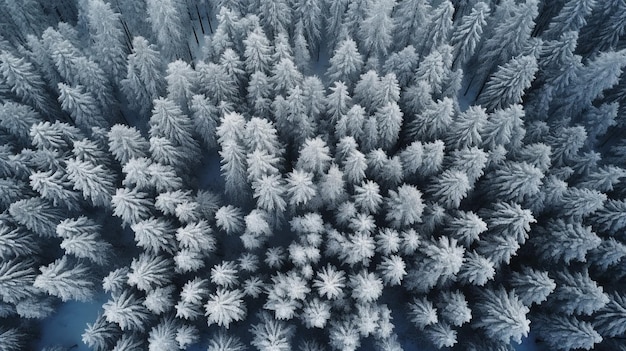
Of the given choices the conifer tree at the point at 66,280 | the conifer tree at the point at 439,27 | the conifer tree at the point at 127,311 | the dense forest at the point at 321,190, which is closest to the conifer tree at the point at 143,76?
the dense forest at the point at 321,190

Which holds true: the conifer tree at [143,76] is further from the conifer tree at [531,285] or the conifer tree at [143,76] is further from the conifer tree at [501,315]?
the conifer tree at [531,285]

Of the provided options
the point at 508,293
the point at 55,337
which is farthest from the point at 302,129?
the point at 55,337

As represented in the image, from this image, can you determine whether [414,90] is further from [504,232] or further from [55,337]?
[55,337]

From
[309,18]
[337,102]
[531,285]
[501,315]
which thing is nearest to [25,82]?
[309,18]

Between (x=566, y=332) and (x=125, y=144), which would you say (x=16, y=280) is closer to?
(x=125, y=144)

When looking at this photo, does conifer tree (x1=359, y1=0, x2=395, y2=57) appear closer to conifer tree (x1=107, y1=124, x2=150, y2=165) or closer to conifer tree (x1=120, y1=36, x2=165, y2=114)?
conifer tree (x1=120, y1=36, x2=165, y2=114)

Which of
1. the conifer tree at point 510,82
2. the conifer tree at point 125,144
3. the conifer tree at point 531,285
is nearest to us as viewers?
the conifer tree at point 531,285
